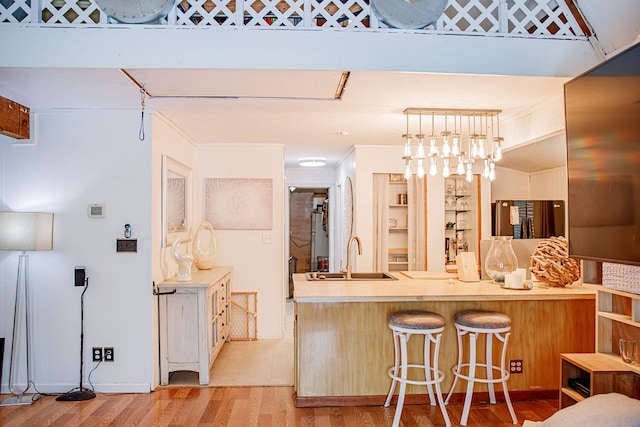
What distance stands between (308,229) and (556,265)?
605 cm

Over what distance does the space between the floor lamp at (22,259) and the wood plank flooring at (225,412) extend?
0.29 meters

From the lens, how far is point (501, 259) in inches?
151

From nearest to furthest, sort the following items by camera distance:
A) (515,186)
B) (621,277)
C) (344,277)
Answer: (621,277) → (344,277) → (515,186)

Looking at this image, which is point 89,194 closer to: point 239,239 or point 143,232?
point 143,232

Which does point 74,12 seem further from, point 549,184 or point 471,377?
point 549,184

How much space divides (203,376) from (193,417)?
650 mm

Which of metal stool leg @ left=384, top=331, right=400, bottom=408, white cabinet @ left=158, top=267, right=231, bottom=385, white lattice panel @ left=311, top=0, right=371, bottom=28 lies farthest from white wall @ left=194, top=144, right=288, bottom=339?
white lattice panel @ left=311, top=0, right=371, bottom=28

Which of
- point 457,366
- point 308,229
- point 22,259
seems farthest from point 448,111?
point 308,229

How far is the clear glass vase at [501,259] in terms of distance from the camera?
381 centimetres

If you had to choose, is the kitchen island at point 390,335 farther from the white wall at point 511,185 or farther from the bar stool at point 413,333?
the white wall at point 511,185

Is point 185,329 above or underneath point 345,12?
underneath

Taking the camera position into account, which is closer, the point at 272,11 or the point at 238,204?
the point at 272,11

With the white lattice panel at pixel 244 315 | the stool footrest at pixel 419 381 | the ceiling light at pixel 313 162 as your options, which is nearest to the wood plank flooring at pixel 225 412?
the stool footrest at pixel 419 381

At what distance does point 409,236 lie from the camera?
5.78 m
